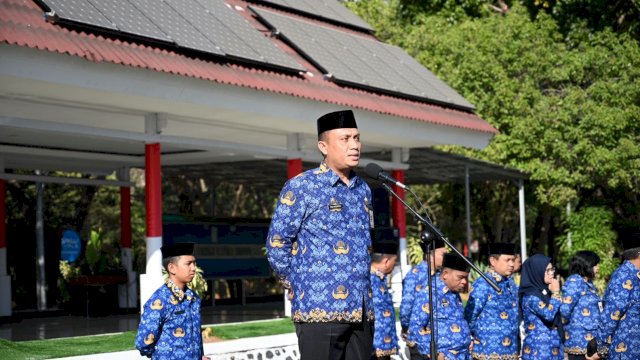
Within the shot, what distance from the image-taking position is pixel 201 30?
14961 mm

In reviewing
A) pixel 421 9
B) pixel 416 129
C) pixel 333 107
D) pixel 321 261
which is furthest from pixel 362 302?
pixel 421 9

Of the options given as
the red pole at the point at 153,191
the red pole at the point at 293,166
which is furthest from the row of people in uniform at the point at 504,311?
the red pole at the point at 293,166

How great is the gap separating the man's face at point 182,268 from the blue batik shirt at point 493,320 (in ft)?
11.9

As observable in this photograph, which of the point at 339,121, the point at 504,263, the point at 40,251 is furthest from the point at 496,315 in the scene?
the point at 40,251

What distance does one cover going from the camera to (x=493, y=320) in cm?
1132

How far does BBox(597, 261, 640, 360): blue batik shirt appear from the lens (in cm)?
1108

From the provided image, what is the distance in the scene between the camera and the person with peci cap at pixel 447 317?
10.6m

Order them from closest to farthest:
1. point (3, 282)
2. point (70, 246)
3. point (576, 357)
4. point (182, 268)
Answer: point (182, 268) < point (576, 357) < point (3, 282) < point (70, 246)

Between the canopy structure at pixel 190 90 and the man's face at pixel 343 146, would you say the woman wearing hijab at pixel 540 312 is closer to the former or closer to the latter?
the canopy structure at pixel 190 90

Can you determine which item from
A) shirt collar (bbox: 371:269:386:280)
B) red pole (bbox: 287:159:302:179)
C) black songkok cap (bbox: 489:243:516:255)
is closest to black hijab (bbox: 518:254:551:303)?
black songkok cap (bbox: 489:243:516:255)

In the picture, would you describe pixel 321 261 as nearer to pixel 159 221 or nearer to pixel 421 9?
pixel 159 221

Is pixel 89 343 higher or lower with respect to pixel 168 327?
lower

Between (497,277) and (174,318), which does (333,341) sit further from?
(497,277)

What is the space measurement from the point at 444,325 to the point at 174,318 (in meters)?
3.12
